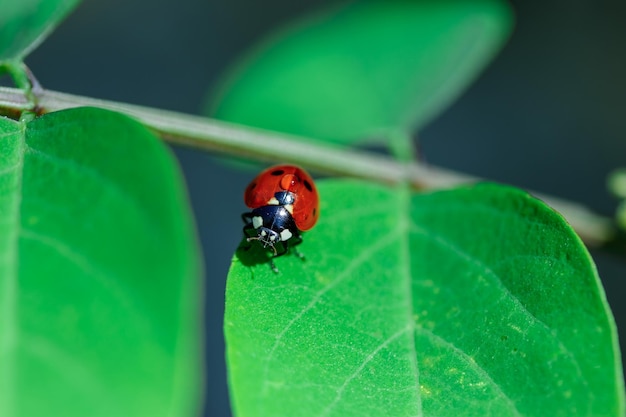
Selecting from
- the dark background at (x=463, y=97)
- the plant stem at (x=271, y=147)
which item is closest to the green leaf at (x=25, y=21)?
the plant stem at (x=271, y=147)

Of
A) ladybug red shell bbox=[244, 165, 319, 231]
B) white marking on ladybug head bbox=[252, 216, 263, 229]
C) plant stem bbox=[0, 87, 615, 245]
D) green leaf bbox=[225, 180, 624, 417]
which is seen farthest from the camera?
white marking on ladybug head bbox=[252, 216, 263, 229]

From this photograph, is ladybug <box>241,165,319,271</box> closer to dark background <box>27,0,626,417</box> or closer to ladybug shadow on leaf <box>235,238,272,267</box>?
ladybug shadow on leaf <box>235,238,272,267</box>

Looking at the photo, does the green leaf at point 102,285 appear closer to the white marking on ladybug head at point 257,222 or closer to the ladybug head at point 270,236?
the ladybug head at point 270,236

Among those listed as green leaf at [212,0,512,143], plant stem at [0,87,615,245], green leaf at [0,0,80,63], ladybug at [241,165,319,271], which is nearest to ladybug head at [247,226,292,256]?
ladybug at [241,165,319,271]

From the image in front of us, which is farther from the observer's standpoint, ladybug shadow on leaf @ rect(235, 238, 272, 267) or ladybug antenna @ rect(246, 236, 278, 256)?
ladybug antenna @ rect(246, 236, 278, 256)

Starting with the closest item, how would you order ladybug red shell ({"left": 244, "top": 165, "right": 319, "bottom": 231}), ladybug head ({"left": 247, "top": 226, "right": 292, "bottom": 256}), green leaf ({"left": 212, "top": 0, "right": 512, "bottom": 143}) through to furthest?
ladybug head ({"left": 247, "top": 226, "right": 292, "bottom": 256}), ladybug red shell ({"left": 244, "top": 165, "right": 319, "bottom": 231}), green leaf ({"left": 212, "top": 0, "right": 512, "bottom": 143})

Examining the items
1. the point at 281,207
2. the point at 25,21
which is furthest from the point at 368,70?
the point at 25,21
